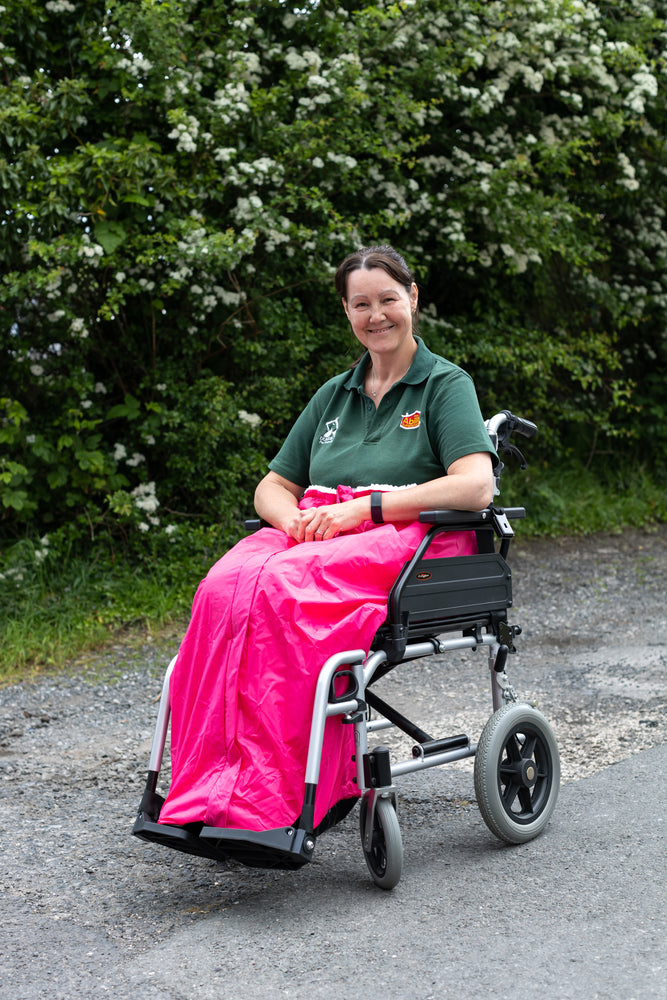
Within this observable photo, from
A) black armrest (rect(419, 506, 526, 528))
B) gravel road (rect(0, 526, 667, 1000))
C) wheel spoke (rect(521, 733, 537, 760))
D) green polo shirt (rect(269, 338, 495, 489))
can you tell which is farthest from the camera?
wheel spoke (rect(521, 733, 537, 760))

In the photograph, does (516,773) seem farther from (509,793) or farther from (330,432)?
(330,432)

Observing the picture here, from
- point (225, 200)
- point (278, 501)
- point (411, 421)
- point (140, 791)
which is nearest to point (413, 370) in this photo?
point (411, 421)

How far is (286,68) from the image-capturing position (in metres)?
7.05

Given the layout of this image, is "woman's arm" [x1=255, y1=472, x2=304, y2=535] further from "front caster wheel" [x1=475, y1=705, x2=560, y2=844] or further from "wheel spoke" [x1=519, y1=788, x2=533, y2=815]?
"wheel spoke" [x1=519, y1=788, x2=533, y2=815]

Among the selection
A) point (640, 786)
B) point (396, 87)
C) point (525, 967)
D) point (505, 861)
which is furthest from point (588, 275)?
point (525, 967)

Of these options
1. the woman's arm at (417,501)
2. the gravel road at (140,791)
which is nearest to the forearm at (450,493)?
the woman's arm at (417,501)

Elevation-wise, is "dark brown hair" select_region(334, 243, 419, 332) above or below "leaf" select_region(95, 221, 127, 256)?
below

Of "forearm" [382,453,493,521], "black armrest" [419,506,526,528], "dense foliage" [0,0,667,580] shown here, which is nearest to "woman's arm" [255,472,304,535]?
"forearm" [382,453,493,521]

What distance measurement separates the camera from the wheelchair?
2758 millimetres

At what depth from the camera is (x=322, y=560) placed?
9.80 feet

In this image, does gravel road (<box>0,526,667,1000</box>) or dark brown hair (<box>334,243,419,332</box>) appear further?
dark brown hair (<box>334,243,419,332</box>)

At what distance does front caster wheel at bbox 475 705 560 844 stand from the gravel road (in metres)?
0.09

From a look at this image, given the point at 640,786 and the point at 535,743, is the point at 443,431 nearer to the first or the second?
the point at 535,743

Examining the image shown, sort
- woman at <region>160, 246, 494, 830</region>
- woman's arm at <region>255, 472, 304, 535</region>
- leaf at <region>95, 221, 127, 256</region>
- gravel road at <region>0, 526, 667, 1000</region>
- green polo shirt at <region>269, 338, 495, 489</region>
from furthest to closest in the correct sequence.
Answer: leaf at <region>95, 221, 127, 256</region>, woman's arm at <region>255, 472, 304, 535</region>, green polo shirt at <region>269, 338, 495, 489</region>, woman at <region>160, 246, 494, 830</region>, gravel road at <region>0, 526, 667, 1000</region>
